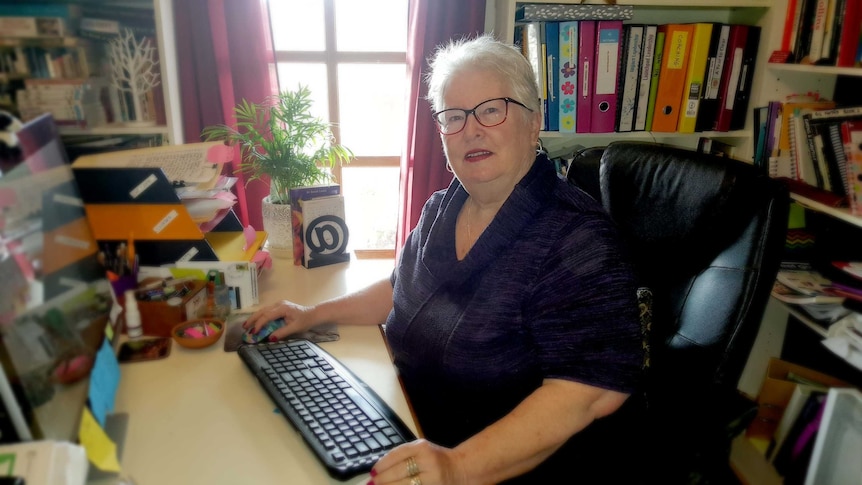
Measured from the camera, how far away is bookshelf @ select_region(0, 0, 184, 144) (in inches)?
23.4

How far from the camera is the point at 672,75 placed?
1.89 metres

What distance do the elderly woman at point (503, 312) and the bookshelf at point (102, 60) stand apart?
1.83 ft

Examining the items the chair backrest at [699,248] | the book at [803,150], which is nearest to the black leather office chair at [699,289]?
the chair backrest at [699,248]

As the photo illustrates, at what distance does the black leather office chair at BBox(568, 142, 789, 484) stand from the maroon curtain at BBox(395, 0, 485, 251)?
107 cm

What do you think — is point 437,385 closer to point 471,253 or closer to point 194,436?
point 471,253

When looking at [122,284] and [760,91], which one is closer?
[122,284]

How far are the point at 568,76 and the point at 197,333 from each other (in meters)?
1.40

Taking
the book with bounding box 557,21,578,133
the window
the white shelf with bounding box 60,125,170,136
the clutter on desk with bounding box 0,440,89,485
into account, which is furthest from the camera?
the window

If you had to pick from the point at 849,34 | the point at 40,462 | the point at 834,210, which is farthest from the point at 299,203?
the point at 849,34

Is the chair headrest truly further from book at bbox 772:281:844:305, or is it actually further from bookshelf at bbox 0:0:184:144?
bookshelf at bbox 0:0:184:144

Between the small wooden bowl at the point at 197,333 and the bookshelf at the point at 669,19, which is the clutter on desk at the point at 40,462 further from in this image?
the bookshelf at the point at 669,19

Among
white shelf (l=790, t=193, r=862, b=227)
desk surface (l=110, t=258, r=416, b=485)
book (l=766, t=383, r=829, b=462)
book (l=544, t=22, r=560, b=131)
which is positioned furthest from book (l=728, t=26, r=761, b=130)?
desk surface (l=110, t=258, r=416, b=485)

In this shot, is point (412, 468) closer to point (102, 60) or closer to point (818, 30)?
point (102, 60)

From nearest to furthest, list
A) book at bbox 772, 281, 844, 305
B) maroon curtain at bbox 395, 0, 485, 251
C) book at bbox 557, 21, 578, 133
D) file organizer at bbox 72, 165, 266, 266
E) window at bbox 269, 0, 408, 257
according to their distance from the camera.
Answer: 1. file organizer at bbox 72, 165, 266, 266
2. book at bbox 772, 281, 844, 305
3. book at bbox 557, 21, 578, 133
4. maroon curtain at bbox 395, 0, 485, 251
5. window at bbox 269, 0, 408, 257
